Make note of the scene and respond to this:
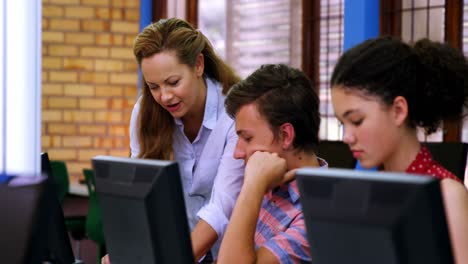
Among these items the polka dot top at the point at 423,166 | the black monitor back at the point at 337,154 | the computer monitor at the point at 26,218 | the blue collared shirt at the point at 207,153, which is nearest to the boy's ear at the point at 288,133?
the blue collared shirt at the point at 207,153

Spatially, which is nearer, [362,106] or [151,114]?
[362,106]

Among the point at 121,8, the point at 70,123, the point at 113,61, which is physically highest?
the point at 121,8

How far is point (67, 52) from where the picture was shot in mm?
5840

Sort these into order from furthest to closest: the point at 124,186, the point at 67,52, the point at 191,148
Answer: the point at 67,52, the point at 191,148, the point at 124,186

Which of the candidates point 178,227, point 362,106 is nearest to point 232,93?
point 362,106

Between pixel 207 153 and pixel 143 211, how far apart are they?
0.91 meters

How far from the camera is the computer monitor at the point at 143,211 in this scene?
4.08 feet

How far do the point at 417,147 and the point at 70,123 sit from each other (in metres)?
4.71

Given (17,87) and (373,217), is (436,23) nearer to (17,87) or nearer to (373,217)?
(17,87)

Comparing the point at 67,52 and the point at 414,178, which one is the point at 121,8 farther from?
the point at 414,178

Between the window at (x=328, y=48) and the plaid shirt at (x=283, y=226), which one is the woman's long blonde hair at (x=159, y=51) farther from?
the window at (x=328, y=48)

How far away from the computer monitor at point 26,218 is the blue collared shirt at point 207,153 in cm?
77

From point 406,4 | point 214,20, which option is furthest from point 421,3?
point 214,20

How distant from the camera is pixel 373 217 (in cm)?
95
